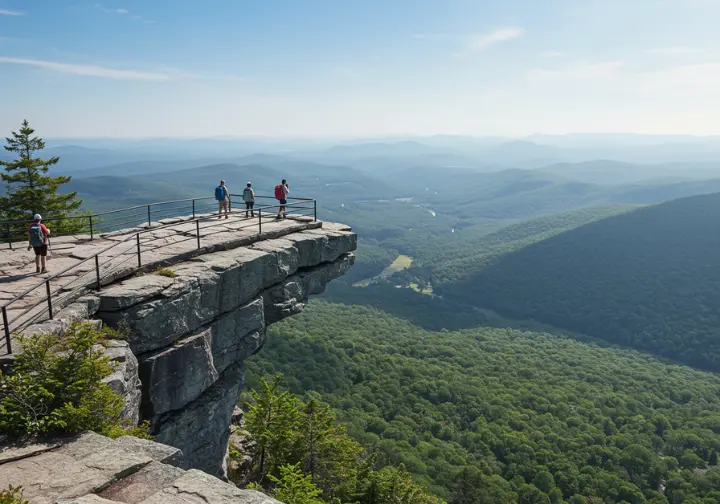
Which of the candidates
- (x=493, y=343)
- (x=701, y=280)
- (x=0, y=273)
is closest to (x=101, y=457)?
(x=0, y=273)

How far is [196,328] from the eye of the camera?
628 inches

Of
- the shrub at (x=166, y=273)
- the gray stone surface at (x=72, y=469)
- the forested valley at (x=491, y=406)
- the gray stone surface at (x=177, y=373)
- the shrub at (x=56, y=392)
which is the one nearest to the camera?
the gray stone surface at (x=72, y=469)

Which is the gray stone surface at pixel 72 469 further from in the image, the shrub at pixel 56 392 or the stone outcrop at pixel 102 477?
the shrub at pixel 56 392

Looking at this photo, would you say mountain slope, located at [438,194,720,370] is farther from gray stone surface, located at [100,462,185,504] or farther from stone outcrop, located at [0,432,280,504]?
gray stone surface, located at [100,462,185,504]

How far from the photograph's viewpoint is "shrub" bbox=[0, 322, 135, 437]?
9.07m

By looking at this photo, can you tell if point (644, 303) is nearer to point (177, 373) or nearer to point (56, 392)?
point (177, 373)

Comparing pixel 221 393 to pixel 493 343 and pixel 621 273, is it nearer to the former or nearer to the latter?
pixel 493 343

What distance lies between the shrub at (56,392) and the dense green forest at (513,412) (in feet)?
139

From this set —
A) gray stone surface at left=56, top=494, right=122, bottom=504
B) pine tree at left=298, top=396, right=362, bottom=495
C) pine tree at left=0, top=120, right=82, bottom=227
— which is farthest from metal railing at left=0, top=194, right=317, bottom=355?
pine tree at left=0, top=120, right=82, bottom=227

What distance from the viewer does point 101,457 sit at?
28.8ft

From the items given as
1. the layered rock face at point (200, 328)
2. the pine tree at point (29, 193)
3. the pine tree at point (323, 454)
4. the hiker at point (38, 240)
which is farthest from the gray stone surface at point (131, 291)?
the pine tree at point (29, 193)

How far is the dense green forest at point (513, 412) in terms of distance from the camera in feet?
206

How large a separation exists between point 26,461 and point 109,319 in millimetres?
5584

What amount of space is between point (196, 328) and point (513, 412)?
79079mm
